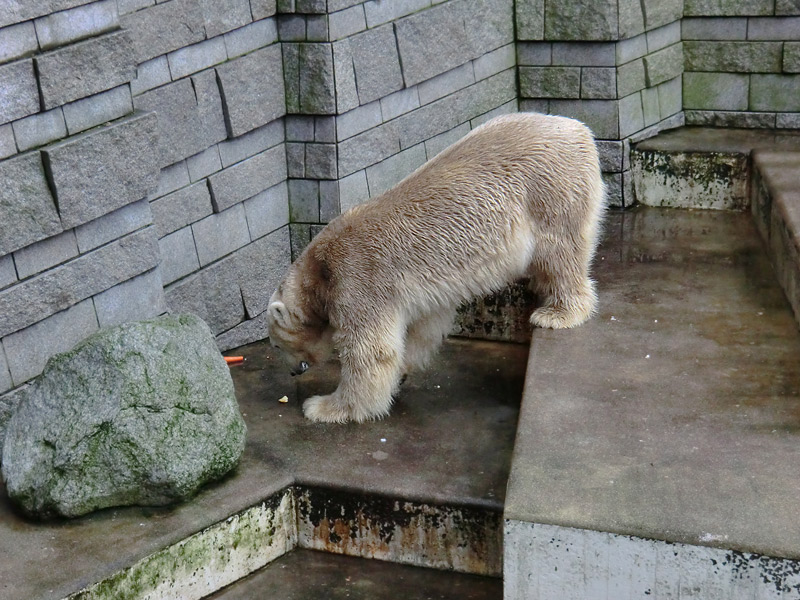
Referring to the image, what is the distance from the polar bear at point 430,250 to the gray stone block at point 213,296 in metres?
0.75

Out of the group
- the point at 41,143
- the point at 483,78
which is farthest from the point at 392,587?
the point at 483,78

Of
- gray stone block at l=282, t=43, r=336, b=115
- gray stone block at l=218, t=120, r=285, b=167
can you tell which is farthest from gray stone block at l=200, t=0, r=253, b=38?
gray stone block at l=218, t=120, r=285, b=167

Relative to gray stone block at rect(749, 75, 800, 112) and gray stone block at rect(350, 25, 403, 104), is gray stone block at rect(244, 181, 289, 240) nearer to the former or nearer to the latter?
gray stone block at rect(350, 25, 403, 104)

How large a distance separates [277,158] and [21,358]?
2152 mm

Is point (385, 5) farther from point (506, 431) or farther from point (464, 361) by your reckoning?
point (506, 431)

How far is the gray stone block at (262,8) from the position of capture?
589cm

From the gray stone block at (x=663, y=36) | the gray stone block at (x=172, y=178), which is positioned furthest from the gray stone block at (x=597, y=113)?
the gray stone block at (x=172, y=178)

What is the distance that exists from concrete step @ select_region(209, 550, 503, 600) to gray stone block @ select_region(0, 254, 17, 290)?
161cm

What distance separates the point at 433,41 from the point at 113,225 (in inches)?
105

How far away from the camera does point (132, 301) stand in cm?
520

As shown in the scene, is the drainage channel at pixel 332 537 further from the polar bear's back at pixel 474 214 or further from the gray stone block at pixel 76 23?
the gray stone block at pixel 76 23

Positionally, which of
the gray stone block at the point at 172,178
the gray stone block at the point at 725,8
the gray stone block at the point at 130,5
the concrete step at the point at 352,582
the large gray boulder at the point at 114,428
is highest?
the gray stone block at the point at 130,5

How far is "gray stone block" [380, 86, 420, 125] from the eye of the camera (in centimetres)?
649

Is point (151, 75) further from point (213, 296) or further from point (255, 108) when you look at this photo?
point (213, 296)
